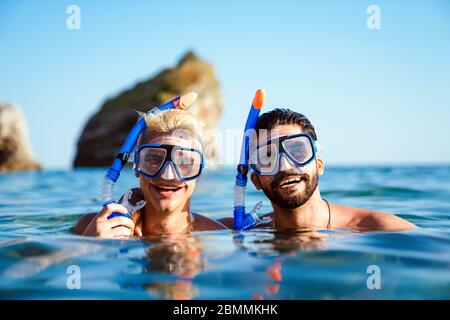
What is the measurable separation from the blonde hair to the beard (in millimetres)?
635

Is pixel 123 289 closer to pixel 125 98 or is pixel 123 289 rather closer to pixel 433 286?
Result: pixel 433 286

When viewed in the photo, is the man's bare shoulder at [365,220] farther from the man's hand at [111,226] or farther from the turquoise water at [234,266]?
the man's hand at [111,226]

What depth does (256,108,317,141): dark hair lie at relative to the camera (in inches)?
151

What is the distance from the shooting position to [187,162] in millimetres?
3615

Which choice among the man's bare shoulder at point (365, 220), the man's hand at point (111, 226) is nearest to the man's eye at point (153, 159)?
the man's hand at point (111, 226)

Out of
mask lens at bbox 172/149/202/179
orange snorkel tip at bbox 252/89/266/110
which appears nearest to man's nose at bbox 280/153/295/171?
orange snorkel tip at bbox 252/89/266/110

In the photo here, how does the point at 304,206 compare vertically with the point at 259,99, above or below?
below

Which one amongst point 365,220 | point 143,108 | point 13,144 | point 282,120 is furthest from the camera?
point 143,108

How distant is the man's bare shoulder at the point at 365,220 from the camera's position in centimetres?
387

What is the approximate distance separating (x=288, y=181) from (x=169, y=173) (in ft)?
2.85

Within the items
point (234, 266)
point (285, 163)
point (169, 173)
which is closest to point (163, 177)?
point (169, 173)

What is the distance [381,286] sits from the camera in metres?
2.34

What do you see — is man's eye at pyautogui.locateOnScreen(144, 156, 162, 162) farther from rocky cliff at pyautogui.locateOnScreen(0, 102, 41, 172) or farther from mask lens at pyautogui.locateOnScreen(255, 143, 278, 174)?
rocky cliff at pyautogui.locateOnScreen(0, 102, 41, 172)

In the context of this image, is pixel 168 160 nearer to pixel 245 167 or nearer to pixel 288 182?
pixel 245 167
